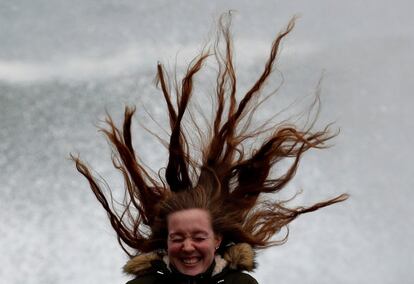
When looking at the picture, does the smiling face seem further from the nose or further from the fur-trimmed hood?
the fur-trimmed hood

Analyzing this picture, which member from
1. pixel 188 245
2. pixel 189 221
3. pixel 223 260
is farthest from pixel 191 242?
pixel 223 260

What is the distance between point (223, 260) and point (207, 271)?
0.21m

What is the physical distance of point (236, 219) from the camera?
7.36 metres

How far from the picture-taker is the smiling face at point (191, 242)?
6.73 metres

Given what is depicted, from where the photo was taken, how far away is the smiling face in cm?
673

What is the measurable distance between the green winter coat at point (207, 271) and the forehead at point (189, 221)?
240mm

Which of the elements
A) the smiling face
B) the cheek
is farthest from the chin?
the cheek

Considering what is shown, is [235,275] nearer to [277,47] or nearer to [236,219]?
[236,219]

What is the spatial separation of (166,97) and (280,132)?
3.15 ft

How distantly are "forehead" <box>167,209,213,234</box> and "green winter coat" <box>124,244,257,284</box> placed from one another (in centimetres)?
24

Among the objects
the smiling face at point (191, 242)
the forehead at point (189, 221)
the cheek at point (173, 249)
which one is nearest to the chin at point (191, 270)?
the smiling face at point (191, 242)

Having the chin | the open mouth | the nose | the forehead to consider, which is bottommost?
the chin

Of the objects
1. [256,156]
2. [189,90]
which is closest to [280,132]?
[256,156]

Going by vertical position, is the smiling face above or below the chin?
above
